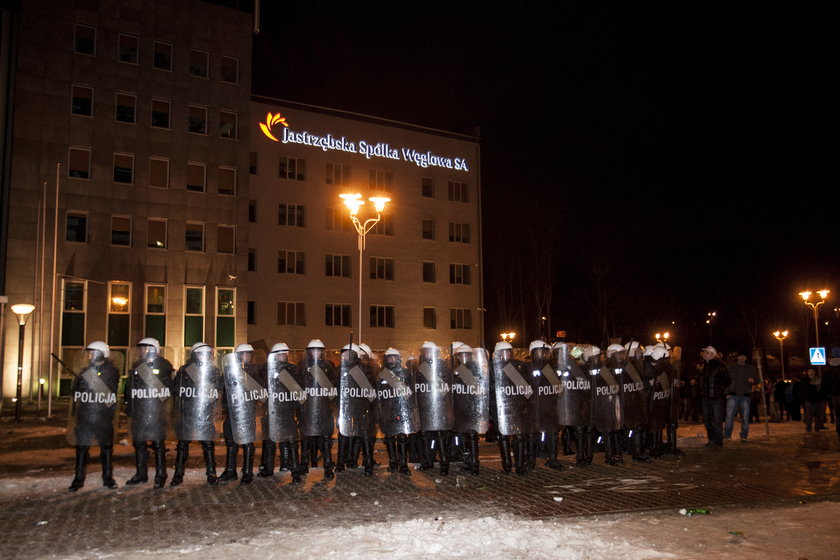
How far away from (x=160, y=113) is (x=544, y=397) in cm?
3524

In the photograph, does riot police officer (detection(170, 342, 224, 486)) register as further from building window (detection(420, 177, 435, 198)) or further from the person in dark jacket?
building window (detection(420, 177, 435, 198))

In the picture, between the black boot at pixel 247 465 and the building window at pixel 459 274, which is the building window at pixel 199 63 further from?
the black boot at pixel 247 465

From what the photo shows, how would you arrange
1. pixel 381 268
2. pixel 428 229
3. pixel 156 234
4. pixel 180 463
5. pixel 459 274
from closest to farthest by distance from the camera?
pixel 180 463 → pixel 156 234 → pixel 381 268 → pixel 428 229 → pixel 459 274

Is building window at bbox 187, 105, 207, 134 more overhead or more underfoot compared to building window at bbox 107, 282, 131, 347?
more overhead

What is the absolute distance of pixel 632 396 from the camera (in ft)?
42.1

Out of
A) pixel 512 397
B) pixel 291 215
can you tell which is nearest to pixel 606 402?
pixel 512 397

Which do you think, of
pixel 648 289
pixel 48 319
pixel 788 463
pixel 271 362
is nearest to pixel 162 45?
pixel 48 319

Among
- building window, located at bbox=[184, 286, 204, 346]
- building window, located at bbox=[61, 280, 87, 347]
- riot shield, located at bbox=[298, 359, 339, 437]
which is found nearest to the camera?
riot shield, located at bbox=[298, 359, 339, 437]

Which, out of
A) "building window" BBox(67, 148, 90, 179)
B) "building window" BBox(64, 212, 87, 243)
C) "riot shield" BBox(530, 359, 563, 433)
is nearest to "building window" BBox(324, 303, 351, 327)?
"building window" BBox(64, 212, 87, 243)

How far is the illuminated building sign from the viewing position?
159 feet

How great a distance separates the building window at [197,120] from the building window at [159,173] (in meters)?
2.49

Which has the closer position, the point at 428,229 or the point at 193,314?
the point at 193,314

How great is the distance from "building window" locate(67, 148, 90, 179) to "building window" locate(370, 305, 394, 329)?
781 inches

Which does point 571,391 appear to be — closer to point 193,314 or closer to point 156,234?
point 193,314
